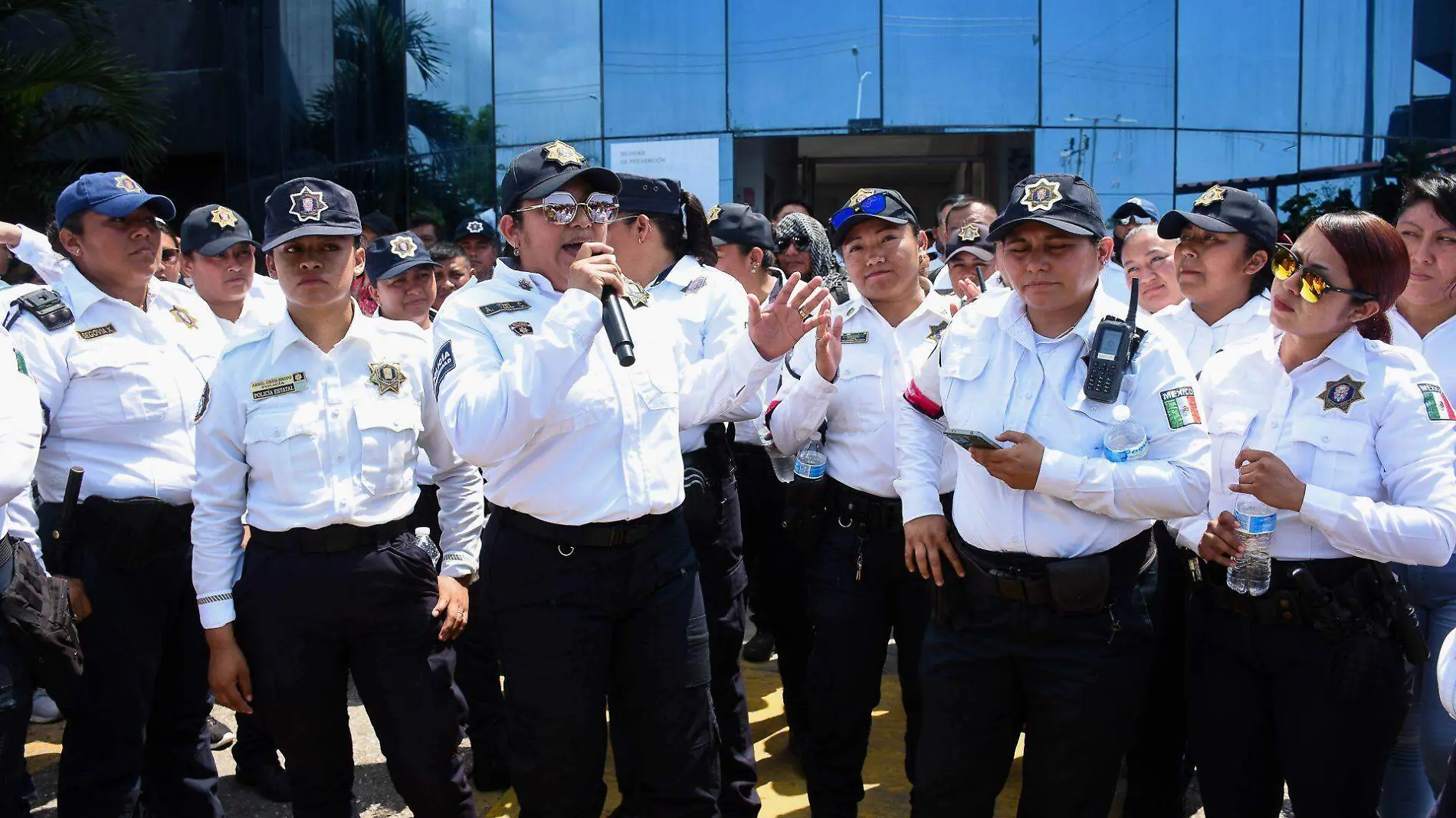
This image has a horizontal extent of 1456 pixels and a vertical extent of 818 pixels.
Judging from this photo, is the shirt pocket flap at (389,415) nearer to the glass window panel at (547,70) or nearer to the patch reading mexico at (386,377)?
the patch reading mexico at (386,377)

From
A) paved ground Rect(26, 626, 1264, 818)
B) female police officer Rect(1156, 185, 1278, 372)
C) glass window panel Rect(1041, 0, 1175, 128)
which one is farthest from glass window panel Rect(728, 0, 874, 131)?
female police officer Rect(1156, 185, 1278, 372)

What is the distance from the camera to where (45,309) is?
3275 mm

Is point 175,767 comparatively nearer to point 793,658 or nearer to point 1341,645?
point 793,658

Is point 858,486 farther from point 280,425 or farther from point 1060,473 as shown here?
point 280,425

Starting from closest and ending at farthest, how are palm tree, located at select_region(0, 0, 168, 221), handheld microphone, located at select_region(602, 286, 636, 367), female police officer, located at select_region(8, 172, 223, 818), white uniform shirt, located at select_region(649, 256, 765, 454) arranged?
1. handheld microphone, located at select_region(602, 286, 636, 367)
2. female police officer, located at select_region(8, 172, 223, 818)
3. white uniform shirt, located at select_region(649, 256, 765, 454)
4. palm tree, located at select_region(0, 0, 168, 221)

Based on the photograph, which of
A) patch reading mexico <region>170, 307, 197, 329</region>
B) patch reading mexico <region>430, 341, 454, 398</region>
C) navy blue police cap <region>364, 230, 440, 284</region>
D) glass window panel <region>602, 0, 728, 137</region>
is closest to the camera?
patch reading mexico <region>430, 341, 454, 398</region>

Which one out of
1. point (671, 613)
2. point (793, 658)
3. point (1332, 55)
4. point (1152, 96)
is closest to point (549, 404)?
point (671, 613)

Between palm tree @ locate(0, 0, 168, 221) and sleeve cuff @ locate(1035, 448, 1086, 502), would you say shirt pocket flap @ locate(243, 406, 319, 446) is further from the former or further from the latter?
palm tree @ locate(0, 0, 168, 221)

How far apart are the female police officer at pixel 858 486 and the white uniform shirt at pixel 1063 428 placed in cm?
45

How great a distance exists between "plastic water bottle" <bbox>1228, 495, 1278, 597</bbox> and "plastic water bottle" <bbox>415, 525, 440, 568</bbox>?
2141mm

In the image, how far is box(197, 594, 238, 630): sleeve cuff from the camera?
2.89 m

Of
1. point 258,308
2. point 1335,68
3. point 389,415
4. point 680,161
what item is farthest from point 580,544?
point 1335,68

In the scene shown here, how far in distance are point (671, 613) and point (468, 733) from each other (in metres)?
1.78

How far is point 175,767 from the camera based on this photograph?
345cm
